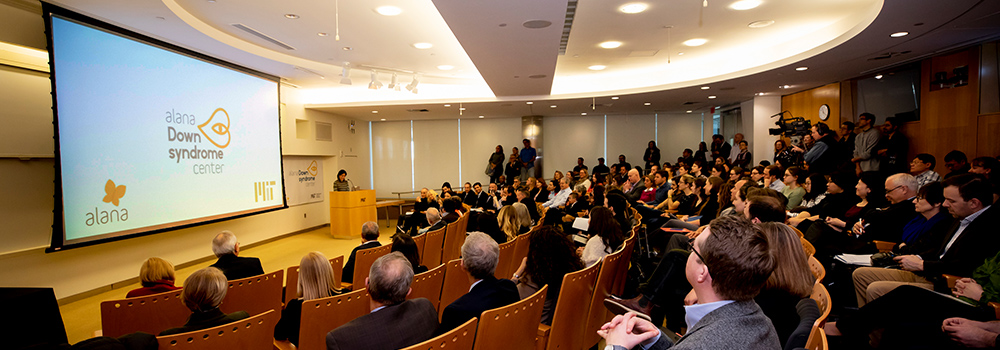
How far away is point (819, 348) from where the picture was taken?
4.39ft

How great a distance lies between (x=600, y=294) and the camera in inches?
117

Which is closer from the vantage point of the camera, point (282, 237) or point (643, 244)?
point (643, 244)

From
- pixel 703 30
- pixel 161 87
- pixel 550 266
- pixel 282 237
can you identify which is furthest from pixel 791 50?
pixel 282 237

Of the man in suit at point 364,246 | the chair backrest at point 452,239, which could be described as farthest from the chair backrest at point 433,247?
the man in suit at point 364,246

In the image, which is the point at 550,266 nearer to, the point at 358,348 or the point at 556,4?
the point at 358,348

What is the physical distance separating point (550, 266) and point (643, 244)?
3676mm

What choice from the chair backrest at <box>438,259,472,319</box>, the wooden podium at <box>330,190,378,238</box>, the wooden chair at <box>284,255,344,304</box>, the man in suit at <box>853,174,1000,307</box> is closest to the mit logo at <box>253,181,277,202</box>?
the wooden podium at <box>330,190,378,238</box>

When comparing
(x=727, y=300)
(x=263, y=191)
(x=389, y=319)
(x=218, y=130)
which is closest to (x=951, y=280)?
(x=727, y=300)

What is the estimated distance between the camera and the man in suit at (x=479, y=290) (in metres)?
2.21

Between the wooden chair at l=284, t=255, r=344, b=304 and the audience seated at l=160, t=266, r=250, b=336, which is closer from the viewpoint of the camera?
the audience seated at l=160, t=266, r=250, b=336

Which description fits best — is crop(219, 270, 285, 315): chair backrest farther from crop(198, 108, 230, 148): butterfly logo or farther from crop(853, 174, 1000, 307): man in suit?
crop(198, 108, 230, 148): butterfly logo

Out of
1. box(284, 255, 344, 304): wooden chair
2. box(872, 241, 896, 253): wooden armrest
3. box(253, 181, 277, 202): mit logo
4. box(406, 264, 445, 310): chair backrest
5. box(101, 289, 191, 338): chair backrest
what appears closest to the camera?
box(101, 289, 191, 338): chair backrest

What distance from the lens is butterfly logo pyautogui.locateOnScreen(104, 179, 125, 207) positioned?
523cm

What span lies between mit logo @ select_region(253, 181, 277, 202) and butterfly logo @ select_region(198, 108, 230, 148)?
100cm
